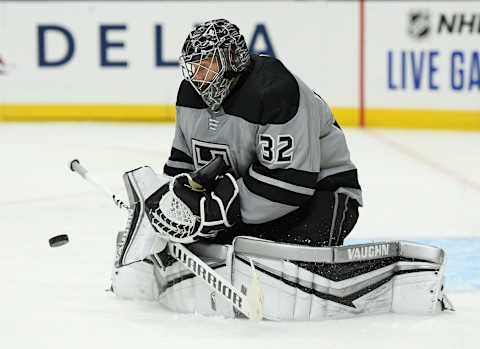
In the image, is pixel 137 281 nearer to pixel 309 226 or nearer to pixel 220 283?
pixel 220 283

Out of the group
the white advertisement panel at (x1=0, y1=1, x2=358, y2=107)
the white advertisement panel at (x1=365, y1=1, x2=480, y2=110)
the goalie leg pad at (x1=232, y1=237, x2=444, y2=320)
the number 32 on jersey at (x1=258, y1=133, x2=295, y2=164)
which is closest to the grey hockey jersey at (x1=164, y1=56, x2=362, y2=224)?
the number 32 on jersey at (x1=258, y1=133, x2=295, y2=164)

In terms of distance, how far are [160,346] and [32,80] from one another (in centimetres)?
476

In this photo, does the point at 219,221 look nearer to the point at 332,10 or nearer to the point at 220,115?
the point at 220,115

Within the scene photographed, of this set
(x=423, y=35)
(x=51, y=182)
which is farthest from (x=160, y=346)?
(x=423, y=35)

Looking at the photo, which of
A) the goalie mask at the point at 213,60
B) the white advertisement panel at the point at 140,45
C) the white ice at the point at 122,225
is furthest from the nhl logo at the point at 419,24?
the goalie mask at the point at 213,60

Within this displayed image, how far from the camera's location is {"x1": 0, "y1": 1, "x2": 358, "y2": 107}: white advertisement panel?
6.63 metres

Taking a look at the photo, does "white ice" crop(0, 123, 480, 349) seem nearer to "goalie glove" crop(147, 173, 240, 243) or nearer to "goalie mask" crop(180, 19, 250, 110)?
"goalie glove" crop(147, 173, 240, 243)

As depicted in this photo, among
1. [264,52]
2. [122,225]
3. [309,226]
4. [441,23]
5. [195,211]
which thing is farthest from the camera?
[264,52]

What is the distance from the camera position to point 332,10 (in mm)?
6594

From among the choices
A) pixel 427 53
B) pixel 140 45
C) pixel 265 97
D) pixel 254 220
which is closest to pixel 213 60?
pixel 265 97

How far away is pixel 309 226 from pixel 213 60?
1.45 feet

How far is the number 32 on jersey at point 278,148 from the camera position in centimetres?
247

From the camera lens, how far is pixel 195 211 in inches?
96.5

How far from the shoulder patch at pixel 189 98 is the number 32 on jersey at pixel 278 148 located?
22 cm
